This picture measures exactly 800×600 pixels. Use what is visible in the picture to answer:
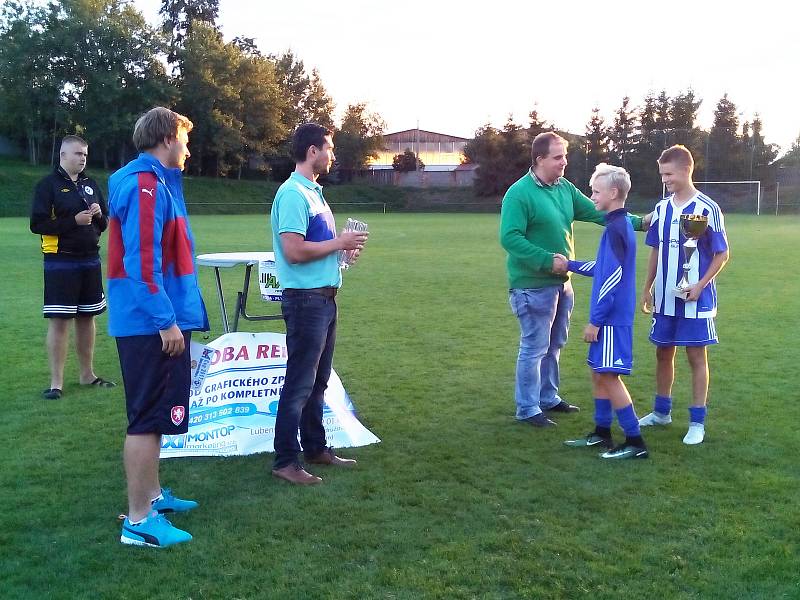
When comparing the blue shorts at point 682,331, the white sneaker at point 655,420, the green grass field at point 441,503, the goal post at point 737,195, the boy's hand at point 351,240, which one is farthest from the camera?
the goal post at point 737,195

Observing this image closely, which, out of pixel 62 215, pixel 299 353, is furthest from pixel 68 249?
pixel 299 353

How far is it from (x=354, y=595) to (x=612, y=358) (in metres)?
2.22

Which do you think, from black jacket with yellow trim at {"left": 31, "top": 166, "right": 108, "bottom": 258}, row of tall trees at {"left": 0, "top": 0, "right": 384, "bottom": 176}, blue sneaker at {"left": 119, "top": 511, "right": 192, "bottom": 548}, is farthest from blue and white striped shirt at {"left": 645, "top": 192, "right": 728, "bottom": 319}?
row of tall trees at {"left": 0, "top": 0, "right": 384, "bottom": 176}

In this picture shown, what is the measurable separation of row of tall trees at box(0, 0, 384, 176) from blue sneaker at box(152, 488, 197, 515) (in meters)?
52.4

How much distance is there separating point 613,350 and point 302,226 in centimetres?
193

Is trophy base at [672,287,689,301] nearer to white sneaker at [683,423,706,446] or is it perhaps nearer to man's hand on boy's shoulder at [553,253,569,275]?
man's hand on boy's shoulder at [553,253,569,275]

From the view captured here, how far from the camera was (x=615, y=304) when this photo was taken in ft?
14.9

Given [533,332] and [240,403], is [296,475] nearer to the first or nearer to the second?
[240,403]

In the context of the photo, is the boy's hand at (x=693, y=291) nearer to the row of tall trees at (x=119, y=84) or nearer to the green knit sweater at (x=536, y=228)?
the green knit sweater at (x=536, y=228)

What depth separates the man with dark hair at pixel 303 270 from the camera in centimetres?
403

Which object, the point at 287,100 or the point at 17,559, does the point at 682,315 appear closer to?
the point at 17,559

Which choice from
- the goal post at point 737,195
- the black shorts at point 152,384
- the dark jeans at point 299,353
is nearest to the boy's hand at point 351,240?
the dark jeans at point 299,353

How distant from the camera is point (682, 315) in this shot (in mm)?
4945

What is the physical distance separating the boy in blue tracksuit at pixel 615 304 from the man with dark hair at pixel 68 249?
3.73m
